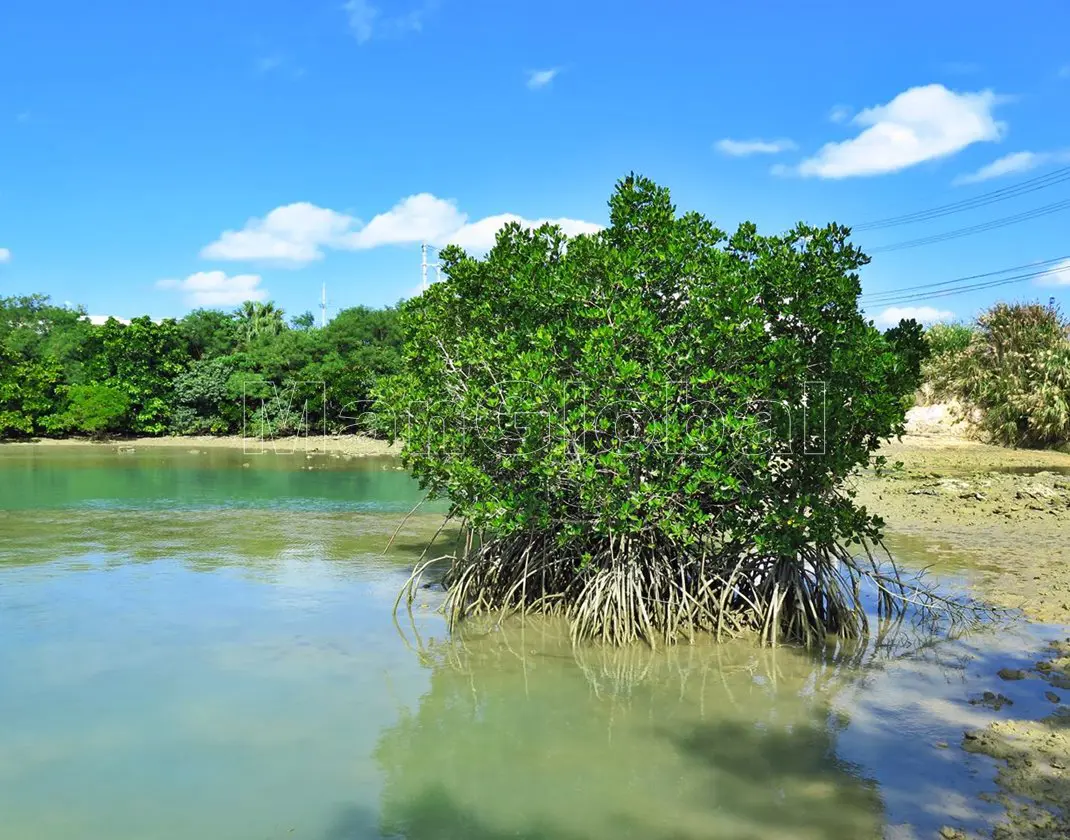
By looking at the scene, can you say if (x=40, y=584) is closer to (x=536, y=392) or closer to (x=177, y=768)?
(x=177, y=768)

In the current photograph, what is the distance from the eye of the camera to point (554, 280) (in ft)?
32.4

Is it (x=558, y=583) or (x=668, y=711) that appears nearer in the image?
(x=668, y=711)

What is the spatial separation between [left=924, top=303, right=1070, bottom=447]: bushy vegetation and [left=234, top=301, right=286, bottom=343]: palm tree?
127 feet

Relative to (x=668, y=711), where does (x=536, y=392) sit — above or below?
above

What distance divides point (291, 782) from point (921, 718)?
5.24 m

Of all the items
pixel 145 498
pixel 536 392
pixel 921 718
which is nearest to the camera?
pixel 921 718

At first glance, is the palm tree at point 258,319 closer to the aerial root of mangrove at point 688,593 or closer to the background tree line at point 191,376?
the background tree line at point 191,376

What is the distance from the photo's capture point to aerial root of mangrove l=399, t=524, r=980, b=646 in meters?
9.70

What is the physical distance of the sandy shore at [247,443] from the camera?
4366 centimetres

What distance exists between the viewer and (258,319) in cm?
5878

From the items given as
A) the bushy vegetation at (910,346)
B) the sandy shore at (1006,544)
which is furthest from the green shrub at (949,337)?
the bushy vegetation at (910,346)

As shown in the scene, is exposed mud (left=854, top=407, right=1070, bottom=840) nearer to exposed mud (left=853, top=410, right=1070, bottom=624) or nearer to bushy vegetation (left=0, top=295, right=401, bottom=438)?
exposed mud (left=853, top=410, right=1070, bottom=624)

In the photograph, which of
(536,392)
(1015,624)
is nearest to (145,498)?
(536,392)

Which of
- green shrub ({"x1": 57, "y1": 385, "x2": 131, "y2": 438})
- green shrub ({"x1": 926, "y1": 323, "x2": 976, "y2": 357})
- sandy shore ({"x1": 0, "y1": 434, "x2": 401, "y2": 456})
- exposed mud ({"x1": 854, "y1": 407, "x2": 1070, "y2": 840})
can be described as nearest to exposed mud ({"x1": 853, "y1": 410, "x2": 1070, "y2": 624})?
exposed mud ({"x1": 854, "y1": 407, "x2": 1070, "y2": 840})
